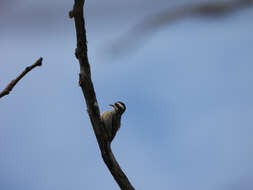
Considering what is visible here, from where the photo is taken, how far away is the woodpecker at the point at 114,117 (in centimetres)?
743

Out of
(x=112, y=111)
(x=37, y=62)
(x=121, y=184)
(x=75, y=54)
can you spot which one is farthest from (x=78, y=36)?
(x=112, y=111)

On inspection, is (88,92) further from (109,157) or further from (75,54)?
(109,157)

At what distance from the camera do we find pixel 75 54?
489 cm

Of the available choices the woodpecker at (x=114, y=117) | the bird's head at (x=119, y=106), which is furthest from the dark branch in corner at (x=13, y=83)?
the bird's head at (x=119, y=106)

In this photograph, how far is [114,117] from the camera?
310 inches

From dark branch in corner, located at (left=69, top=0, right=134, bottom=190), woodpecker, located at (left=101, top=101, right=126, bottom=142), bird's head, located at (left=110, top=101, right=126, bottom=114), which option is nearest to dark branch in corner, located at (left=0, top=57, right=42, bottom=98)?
dark branch in corner, located at (left=69, top=0, right=134, bottom=190)

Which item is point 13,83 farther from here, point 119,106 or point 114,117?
point 119,106

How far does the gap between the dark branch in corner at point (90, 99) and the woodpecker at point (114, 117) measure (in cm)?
163

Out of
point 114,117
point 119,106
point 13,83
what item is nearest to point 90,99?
point 114,117

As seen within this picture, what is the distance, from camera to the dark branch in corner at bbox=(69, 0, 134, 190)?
15.0ft

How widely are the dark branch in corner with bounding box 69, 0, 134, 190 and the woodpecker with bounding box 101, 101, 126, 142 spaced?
1634mm

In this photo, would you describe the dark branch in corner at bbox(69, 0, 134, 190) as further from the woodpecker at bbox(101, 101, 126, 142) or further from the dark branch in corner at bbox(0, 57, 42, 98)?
the dark branch in corner at bbox(0, 57, 42, 98)

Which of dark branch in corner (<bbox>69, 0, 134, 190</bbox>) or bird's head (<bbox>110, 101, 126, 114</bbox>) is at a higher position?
dark branch in corner (<bbox>69, 0, 134, 190</bbox>)

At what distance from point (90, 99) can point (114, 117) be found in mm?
2754
